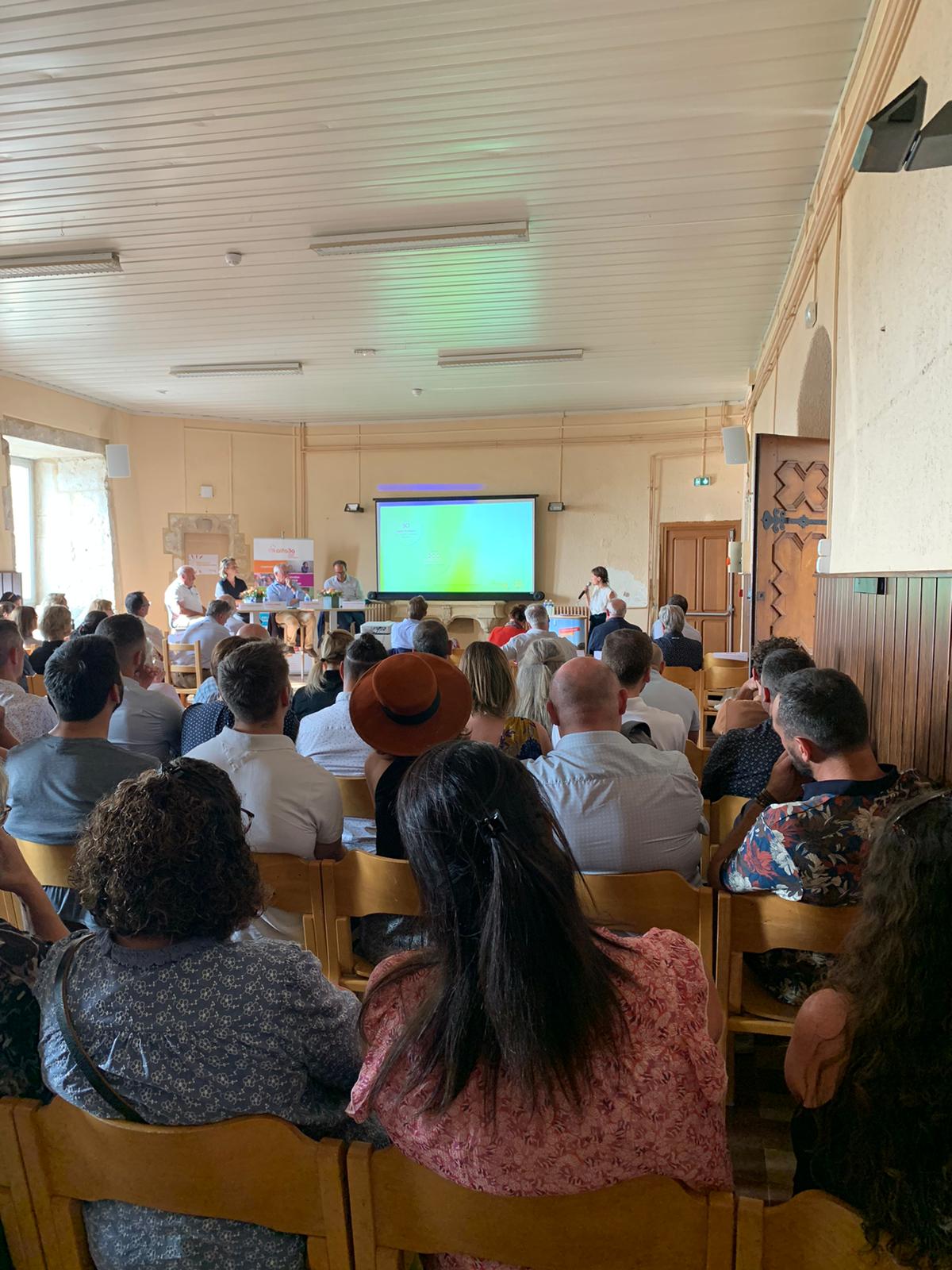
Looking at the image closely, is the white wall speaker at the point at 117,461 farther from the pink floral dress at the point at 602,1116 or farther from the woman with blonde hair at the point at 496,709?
the pink floral dress at the point at 602,1116

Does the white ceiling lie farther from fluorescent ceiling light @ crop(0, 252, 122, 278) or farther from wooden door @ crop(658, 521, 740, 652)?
wooden door @ crop(658, 521, 740, 652)

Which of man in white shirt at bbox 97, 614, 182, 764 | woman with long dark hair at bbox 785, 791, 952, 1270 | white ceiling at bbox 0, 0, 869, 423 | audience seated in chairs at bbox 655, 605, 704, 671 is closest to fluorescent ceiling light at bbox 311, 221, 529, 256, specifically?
white ceiling at bbox 0, 0, 869, 423

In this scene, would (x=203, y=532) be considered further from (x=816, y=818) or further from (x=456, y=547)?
(x=816, y=818)

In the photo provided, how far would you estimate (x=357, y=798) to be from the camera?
2.71 m

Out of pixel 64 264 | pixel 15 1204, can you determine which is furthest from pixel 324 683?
pixel 64 264

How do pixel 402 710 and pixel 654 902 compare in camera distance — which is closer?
pixel 654 902

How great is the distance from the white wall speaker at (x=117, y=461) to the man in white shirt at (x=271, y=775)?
9.18 meters

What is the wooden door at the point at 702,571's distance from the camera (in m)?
11.4

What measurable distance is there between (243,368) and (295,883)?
843 cm

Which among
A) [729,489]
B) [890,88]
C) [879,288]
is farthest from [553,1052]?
[729,489]

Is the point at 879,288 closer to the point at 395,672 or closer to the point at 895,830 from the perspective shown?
the point at 395,672

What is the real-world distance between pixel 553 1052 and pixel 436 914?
0.71 ft

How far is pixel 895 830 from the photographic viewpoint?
1.11 metres

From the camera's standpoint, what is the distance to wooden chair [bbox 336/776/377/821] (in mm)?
2693
